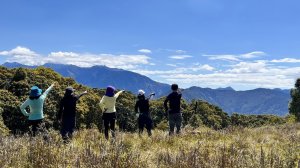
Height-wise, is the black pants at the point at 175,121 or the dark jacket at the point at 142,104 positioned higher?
the dark jacket at the point at 142,104

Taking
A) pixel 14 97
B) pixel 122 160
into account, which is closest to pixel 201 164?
pixel 122 160

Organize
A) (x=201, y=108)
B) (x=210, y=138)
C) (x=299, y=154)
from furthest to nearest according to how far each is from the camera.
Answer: (x=201, y=108)
(x=210, y=138)
(x=299, y=154)

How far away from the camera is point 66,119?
11969 millimetres

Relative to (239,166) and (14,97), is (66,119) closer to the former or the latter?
(239,166)

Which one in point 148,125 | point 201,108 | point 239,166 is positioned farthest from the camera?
point 201,108

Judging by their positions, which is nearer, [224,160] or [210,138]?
[224,160]

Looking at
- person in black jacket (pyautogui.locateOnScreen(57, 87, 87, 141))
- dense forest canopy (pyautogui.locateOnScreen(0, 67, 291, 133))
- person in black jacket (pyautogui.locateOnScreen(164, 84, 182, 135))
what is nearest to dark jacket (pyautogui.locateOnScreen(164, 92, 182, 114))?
person in black jacket (pyautogui.locateOnScreen(164, 84, 182, 135))

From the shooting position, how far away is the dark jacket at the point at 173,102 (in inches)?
561

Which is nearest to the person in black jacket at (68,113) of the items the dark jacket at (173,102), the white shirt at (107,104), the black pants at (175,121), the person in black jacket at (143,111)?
the white shirt at (107,104)

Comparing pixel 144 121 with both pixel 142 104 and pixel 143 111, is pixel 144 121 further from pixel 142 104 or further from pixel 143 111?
pixel 142 104

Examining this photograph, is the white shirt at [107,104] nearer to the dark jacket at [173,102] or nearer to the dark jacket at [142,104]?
the dark jacket at [142,104]

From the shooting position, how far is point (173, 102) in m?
14.4

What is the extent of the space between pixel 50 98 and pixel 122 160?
2053 centimetres

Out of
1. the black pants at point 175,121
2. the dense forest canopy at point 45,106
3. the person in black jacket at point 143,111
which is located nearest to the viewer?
the black pants at point 175,121
